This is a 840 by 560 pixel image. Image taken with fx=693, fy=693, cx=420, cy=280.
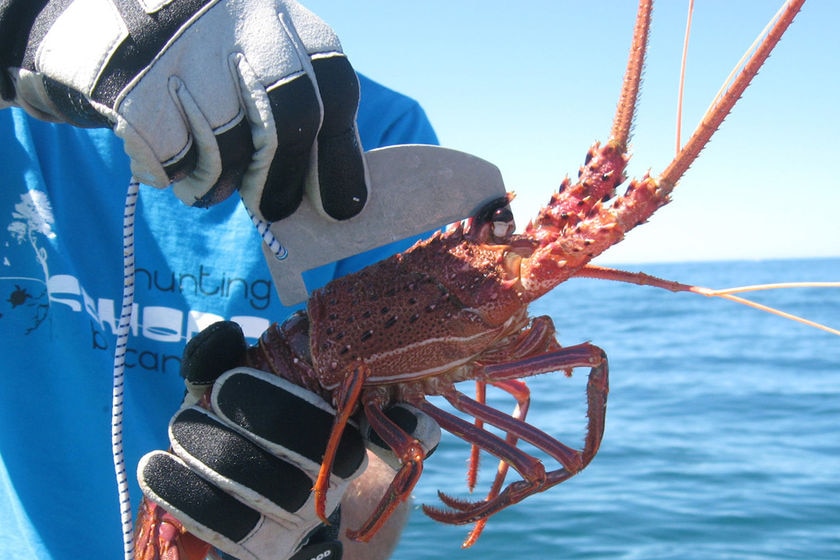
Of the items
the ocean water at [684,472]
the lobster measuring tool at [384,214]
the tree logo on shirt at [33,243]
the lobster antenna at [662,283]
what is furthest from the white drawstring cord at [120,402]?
the ocean water at [684,472]

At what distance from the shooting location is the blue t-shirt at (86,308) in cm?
218

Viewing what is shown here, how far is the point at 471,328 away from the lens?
1.94 meters

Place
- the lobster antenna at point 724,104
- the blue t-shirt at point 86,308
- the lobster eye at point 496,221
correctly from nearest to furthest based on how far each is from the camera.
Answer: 1. the lobster antenna at point 724,104
2. the lobster eye at point 496,221
3. the blue t-shirt at point 86,308

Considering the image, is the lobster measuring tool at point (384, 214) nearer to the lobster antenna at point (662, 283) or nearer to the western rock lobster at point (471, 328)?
the western rock lobster at point (471, 328)

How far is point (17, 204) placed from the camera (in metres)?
2.21

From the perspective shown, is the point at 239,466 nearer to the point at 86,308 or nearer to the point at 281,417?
the point at 281,417

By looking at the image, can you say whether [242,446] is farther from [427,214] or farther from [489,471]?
[489,471]

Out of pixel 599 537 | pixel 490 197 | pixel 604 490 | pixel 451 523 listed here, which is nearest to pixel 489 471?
pixel 604 490

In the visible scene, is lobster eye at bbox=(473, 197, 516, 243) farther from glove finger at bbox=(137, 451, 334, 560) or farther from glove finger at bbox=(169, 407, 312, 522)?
glove finger at bbox=(137, 451, 334, 560)

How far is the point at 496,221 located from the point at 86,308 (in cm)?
134

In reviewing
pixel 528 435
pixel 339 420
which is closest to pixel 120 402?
pixel 339 420

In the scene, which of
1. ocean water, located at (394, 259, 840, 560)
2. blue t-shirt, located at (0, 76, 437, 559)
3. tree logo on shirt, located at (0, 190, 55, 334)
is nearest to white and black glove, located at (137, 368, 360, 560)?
blue t-shirt, located at (0, 76, 437, 559)

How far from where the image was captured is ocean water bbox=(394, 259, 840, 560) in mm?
4570

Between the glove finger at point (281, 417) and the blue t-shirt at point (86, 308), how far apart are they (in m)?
0.58
